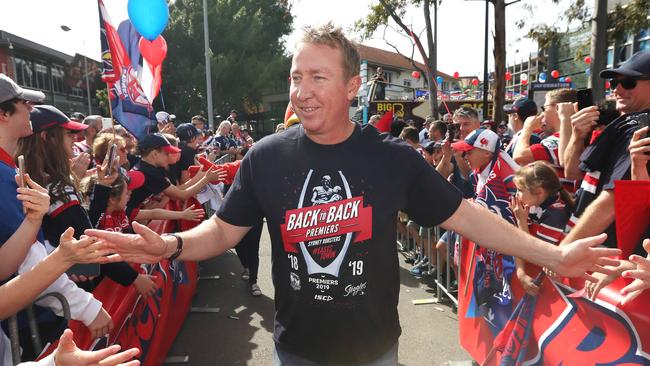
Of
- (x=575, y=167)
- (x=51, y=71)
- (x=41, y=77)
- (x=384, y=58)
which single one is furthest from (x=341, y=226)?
(x=384, y=58)

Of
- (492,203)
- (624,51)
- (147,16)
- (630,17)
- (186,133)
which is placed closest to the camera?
(492,203)

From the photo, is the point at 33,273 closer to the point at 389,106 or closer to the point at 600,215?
the point at 600,215

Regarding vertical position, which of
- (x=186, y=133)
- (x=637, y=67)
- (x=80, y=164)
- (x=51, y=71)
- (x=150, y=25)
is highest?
(x=51, y=71)

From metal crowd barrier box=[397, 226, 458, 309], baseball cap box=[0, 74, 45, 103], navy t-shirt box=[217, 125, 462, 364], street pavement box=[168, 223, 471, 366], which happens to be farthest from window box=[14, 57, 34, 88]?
navy t-shirt box=[217, 125, 462, 364]

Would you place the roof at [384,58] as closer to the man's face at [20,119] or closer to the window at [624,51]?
the window at [624,51]

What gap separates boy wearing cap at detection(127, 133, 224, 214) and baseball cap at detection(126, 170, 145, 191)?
0.98ft

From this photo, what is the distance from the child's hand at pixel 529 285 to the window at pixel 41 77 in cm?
4199

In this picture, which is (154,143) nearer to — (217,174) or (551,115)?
(217,174)

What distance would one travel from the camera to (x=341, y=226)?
1800 mm

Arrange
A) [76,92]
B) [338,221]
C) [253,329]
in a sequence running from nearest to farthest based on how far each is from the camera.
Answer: [338,221] < [253,329] < [76,92]

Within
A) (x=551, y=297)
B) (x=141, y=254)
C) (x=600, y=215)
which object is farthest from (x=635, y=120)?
(x=141, y=254)

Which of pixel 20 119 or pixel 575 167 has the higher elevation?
pixel 20 119

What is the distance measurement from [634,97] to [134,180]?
158 inches

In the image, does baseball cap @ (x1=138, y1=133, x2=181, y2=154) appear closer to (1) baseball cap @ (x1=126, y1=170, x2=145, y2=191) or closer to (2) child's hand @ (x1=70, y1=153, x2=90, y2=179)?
(1) baseball cap @ (x1=126, y1=170, x2=145, y2=191)
